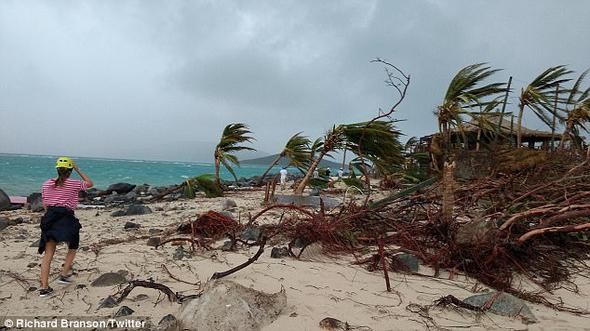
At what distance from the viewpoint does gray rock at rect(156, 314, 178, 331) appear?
2165mm

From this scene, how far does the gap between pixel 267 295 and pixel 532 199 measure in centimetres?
345

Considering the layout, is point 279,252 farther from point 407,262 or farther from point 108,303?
point 108,303

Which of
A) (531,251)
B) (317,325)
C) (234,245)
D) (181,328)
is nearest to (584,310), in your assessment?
(531,251)

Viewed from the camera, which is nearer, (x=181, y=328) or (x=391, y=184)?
(x=181, y=328)

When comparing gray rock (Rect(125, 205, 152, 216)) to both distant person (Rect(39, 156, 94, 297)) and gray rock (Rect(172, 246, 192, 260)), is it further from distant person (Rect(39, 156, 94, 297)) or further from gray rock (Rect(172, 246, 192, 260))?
distant person (Rect(39, 156, 94, 297))

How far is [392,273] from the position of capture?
3211mm

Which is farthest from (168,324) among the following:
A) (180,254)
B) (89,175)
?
(89,175)

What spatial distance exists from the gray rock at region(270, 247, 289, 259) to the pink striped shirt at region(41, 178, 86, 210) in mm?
1770

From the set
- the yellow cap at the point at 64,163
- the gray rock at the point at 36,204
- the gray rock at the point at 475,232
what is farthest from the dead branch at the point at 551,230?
the gray rock at the point at 36,204

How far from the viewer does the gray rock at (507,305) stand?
95.3 inches

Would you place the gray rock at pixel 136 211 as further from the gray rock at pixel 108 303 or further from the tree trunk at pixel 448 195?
the tree trunk at pixel 448 195

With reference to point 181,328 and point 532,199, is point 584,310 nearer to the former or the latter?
point 532,199

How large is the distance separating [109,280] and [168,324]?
3.41ft

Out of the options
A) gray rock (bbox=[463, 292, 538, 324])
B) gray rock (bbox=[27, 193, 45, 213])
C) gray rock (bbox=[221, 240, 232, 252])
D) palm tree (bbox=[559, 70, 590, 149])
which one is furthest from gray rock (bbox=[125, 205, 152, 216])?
palm tree (bbox=[559, 70, 590, 149])
